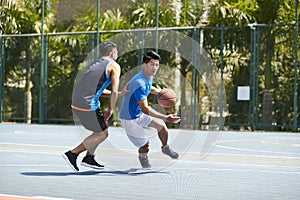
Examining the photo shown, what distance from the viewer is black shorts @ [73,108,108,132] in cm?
875

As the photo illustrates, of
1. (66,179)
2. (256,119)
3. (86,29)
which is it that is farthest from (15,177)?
(86,29)

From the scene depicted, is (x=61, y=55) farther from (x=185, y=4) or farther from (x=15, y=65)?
(x=185, y=4)

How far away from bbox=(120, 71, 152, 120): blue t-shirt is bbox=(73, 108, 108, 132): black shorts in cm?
42

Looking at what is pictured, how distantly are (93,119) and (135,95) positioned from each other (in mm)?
618

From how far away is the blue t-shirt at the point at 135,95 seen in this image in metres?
8.89

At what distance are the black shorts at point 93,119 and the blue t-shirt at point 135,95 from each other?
16.7 inches

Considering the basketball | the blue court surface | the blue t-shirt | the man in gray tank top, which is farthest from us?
the basketball

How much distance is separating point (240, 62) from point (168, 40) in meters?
2.67

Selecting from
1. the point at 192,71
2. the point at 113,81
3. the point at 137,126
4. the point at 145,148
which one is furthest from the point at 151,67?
the point at 192,71

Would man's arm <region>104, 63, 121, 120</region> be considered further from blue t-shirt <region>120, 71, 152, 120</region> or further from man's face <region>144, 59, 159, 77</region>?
man's face <region>144, 59, 159, 77</region>

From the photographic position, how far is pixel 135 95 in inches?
352

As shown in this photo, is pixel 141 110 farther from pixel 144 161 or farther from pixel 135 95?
pixel 144 161

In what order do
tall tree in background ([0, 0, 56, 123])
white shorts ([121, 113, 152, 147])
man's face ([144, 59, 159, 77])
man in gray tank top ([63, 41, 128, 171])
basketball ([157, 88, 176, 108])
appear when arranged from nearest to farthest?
man in gray tank top ([63, 41, 128, 171])
man's face ([144, 59, 159, 77])
white shorts ([121, 113, 152, 147])
basketball ([157, 88, 176, 108])
tall tree in background ([0, 0, 56, 123])

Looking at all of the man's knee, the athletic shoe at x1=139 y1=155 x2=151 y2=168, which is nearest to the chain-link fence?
the athletic shoe at x1=139 y1=155 x2=151 y2=168
